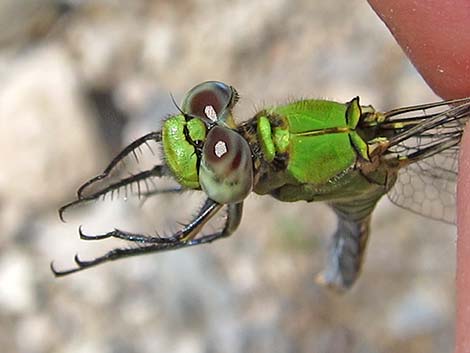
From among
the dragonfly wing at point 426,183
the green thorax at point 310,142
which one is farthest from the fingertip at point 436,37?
the dragonfly wing at point 426,183

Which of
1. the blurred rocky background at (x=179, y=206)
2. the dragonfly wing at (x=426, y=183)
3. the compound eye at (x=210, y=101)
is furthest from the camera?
the blurred rocky background at (x=179, y=206)

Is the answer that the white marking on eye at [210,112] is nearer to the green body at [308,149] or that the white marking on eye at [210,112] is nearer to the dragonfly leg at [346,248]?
the green body at [308,149]

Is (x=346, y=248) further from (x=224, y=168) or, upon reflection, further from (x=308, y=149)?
(x=224, y=168)

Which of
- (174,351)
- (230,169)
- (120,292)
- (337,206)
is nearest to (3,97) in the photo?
(120,292)

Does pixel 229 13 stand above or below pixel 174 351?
above

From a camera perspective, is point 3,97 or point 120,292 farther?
point 3,97

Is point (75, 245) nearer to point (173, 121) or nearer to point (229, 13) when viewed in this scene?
point (229, 13)
